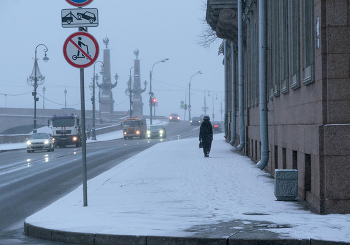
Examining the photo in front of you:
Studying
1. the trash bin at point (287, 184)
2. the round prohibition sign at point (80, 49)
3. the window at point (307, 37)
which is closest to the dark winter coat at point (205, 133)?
the window at point (307, 37)

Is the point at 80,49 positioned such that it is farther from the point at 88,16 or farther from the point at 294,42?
the point at 294,42

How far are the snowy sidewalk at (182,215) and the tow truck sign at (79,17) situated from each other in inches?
125

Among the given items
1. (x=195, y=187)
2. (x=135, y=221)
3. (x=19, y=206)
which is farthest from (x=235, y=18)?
(x=135, y=221)

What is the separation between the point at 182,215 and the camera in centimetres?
816

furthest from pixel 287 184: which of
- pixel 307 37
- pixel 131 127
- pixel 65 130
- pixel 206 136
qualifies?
pixel 131 127

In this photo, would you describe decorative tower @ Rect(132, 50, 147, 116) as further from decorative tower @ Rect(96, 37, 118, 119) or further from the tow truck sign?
the tow truck sign

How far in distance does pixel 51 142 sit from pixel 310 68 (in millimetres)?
29957

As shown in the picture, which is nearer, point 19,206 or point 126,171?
point 19,206

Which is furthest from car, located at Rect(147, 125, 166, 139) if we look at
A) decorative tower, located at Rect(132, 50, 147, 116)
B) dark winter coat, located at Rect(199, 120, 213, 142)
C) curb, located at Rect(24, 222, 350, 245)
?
curb, located at Rect(24, 222, 350, 245)

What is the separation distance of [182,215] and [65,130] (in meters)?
36.2

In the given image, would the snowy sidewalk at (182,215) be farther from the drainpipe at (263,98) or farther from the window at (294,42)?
the window at (294,42)

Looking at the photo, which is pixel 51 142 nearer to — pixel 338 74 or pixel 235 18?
pixel 235 18

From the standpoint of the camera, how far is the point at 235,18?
26.1m

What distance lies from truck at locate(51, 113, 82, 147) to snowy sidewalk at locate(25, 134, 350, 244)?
3049cm
